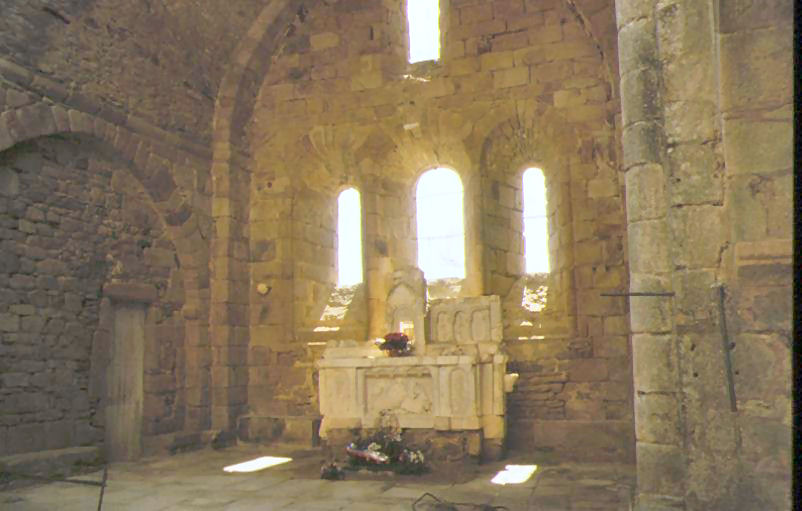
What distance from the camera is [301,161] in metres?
10.7

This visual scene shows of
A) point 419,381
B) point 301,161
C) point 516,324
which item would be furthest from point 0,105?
point 516,324

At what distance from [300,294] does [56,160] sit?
362 cm

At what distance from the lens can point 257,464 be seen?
→ 329 inches

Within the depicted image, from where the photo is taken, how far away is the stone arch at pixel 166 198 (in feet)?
26.7

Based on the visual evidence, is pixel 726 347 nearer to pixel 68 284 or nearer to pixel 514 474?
pixel 514 474

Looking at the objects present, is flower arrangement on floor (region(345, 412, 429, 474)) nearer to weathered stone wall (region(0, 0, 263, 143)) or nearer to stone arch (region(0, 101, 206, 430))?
stone arch (region(0, 101, 206, 430))

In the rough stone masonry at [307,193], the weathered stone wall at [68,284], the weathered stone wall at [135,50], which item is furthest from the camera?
the weathered stone wall at [135,50]

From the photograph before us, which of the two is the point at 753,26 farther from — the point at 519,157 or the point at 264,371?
the point at 264,371

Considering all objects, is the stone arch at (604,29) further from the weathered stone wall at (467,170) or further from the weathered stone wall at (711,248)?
the weathered stone wall at (711,248)

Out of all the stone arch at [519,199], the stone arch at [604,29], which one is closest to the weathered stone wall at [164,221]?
the stone arch at [519,199]

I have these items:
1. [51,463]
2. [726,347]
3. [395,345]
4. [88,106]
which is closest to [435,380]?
[395,345]

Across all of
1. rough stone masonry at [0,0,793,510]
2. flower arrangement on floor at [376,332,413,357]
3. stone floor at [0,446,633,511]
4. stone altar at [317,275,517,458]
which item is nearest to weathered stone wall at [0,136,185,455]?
rough stone masonry at [0,0,793,510]

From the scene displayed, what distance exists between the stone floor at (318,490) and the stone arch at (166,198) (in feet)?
5.88

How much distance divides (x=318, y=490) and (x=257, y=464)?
1.96 meters
